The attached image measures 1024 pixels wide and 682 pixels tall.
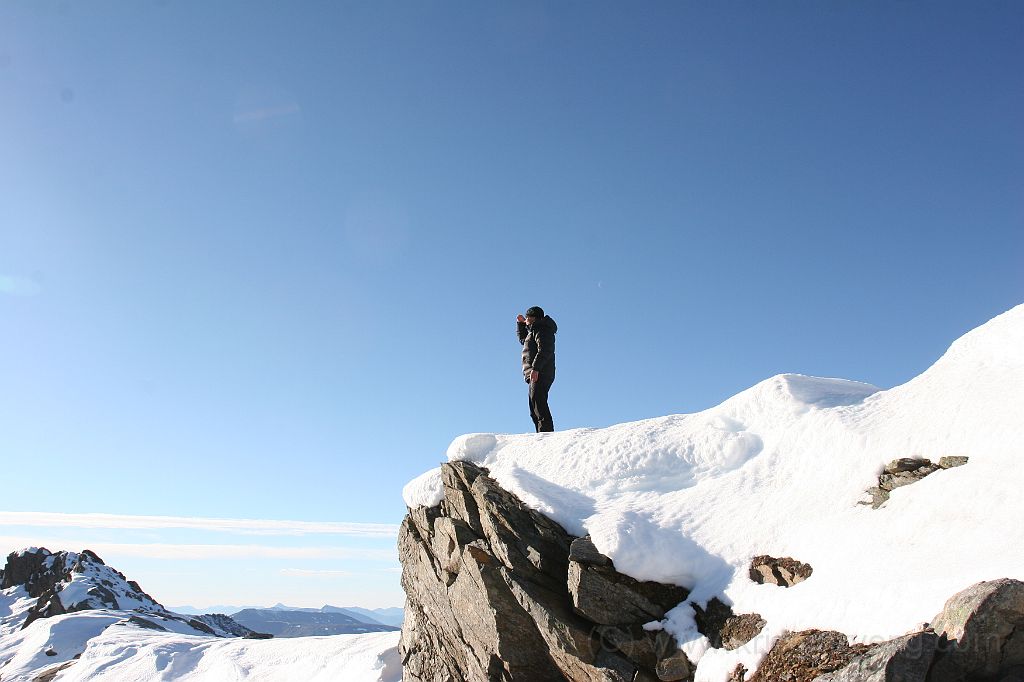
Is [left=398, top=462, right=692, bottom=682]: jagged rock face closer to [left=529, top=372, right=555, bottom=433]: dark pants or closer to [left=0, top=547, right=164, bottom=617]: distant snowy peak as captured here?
[left=529, top=372, right=555, bottom=433]: dark pants

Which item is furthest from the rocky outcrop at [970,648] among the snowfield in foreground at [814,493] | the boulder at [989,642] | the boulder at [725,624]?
the boulder at [725,624]

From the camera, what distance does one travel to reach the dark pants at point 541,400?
1828 centimetres

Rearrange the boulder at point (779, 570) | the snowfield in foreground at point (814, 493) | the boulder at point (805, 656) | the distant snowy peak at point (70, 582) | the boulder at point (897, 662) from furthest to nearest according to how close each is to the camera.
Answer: the distant snowy peak at point (70, 582) → the boulder at point (779, 570) → the snowfield in foreground at point (814, 493) → the boulder at point (805, 656) → the boulder at point (897, 662)

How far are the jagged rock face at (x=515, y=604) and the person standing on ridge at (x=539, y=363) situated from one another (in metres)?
3.97

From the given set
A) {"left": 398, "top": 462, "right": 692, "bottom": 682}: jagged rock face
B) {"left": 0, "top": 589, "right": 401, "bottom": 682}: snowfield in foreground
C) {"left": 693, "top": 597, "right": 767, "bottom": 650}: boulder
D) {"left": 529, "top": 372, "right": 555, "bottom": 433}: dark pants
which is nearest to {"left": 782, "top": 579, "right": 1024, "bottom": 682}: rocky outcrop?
{"left": 693, "top": 597, "right": 767, "bottom": 650}: boulder

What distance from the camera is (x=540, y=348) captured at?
59.6 ft

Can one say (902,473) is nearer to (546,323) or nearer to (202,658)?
(546,323)

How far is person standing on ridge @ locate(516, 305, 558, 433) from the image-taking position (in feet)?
59.7

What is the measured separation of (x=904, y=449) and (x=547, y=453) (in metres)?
7.61

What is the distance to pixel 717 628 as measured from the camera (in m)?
8.77

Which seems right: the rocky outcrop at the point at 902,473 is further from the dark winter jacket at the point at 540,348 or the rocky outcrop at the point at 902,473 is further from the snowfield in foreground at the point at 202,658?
the snowfield in foreground at the point at 202,658

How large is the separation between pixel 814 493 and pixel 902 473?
52.2 inches

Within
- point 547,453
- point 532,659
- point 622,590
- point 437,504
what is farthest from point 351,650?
point 622,590

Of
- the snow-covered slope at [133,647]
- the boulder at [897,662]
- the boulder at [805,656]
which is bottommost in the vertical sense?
the snow-covered slope at [133,647]
